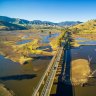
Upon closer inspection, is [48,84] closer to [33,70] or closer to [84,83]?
[84,83]

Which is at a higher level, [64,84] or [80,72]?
[64,84]

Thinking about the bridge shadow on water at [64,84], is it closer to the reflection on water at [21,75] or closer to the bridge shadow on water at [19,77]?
the reflection on water at [21,75]

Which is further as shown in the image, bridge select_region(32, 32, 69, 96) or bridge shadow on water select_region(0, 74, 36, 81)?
bridge shadow on water select_region(0, 74, 36, 81)

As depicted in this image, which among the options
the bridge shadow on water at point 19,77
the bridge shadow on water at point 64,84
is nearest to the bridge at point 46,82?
the bridge shadow on water at point 64,84

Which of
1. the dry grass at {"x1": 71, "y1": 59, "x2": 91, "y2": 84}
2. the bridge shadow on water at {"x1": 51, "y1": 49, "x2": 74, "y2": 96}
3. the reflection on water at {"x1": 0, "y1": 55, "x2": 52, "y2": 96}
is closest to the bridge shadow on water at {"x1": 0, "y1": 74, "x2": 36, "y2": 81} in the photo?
the reflection on water at {"x1": 0, "y1": 55, "x2": 52, "y2": 96}

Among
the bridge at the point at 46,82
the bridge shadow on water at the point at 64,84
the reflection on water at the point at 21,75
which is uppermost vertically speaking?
the bridge at the point at 46,82

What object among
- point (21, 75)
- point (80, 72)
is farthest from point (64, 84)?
point (21, 75)

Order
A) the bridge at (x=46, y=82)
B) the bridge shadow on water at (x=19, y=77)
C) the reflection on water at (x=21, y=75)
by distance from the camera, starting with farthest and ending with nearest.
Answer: the bridge shadow on water at (x=19, y=77), the reflection on water at (x=21, y=75), the bridge at (x=46, y=82)

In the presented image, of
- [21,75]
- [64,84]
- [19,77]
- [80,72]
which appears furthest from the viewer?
[80,72]

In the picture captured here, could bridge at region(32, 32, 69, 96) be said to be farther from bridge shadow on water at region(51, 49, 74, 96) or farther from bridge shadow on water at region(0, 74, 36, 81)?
bridge shadow on water at region(0, 74, 36, 81)

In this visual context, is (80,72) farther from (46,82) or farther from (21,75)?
(21,75)

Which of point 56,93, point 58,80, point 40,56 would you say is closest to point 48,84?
point 56,93
